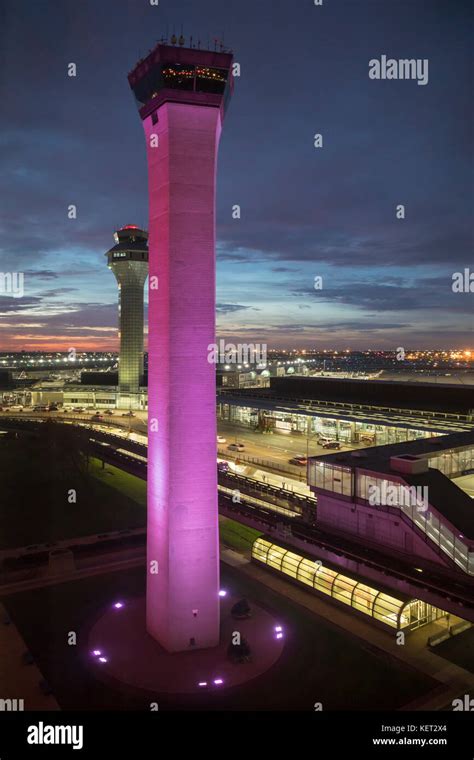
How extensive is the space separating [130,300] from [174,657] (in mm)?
90011

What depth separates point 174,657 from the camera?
20.1m

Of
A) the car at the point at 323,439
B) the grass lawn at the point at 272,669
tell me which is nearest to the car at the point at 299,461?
the car at the point at 323,439

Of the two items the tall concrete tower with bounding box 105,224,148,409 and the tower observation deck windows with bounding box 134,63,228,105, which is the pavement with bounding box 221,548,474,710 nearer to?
the tower observation deck windows with bounding box 134,63,228,105

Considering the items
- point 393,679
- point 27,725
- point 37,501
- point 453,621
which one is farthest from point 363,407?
point 27,725

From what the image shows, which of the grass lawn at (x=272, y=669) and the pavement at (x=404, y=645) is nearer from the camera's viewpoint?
the grass lawn at (x=272, y=669)

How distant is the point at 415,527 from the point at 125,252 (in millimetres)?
86183

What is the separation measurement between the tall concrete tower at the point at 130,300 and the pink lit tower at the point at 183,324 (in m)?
81.9

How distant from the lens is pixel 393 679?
18.8 metres

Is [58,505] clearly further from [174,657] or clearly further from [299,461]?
[174,657]

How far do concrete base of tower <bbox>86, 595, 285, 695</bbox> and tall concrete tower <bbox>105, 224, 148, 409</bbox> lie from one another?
84.0 meters

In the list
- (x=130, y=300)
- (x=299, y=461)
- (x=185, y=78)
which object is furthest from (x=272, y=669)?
(x=130, y=300)

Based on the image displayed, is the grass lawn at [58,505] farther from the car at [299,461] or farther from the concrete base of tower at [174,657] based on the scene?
the car at [299,461]

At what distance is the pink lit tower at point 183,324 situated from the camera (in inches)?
754

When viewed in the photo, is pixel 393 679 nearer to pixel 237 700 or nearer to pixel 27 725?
pixel 237 700
